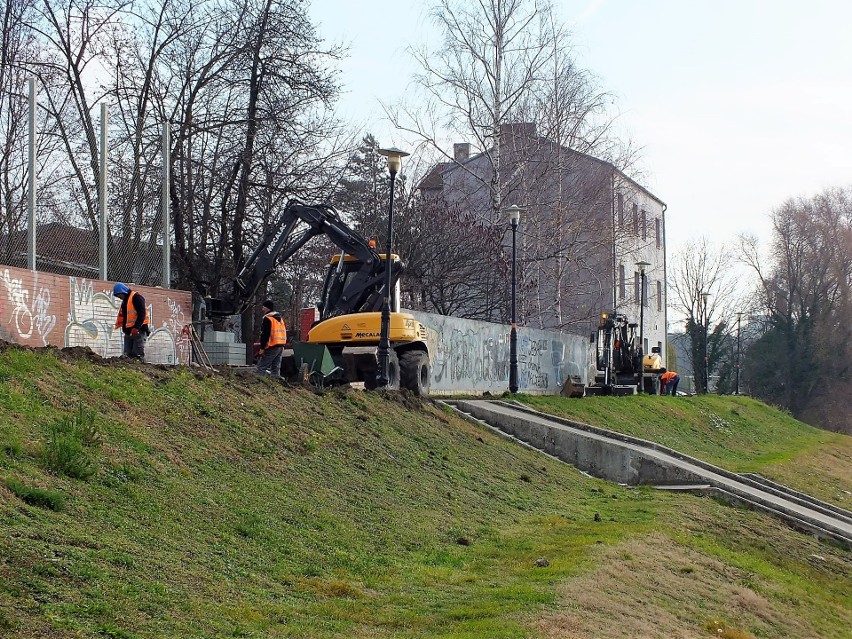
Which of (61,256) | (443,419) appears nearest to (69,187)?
(61,256)

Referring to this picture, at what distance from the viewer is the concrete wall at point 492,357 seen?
26.7 meters

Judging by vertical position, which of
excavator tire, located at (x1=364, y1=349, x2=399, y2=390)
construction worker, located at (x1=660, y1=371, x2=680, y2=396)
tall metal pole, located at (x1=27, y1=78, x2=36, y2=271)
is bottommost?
construction worker, located at (x1=660, y1=371, x2=680, y2=396)

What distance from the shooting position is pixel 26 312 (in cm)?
1827

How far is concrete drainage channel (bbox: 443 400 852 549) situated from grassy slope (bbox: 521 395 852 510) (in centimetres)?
250

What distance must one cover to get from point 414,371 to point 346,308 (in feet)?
6.70

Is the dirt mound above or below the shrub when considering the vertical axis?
above

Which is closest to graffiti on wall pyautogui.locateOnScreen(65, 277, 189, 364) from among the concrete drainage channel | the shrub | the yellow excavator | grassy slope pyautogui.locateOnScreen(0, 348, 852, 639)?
the yellow excavator

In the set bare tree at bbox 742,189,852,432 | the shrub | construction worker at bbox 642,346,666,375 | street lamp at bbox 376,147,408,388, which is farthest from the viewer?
bare tree at bbox 742,189,852,432

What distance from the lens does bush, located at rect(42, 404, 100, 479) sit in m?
8.41

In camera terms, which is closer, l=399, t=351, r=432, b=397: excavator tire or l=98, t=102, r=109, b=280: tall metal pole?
l=98, t=102, r=109, b=280: tall metal pole

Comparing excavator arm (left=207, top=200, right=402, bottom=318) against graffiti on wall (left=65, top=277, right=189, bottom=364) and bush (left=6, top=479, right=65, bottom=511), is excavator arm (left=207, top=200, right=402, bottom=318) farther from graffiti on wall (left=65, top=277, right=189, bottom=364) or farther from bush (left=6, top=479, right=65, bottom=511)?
bush (left=6, top=479, right=65, bottom=511)

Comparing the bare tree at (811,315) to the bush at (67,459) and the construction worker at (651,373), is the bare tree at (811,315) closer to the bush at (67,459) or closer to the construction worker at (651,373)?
the construction worker at (651,373)

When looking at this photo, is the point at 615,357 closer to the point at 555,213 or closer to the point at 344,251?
the point at 555,213

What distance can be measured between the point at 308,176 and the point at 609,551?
1873 centimetres
